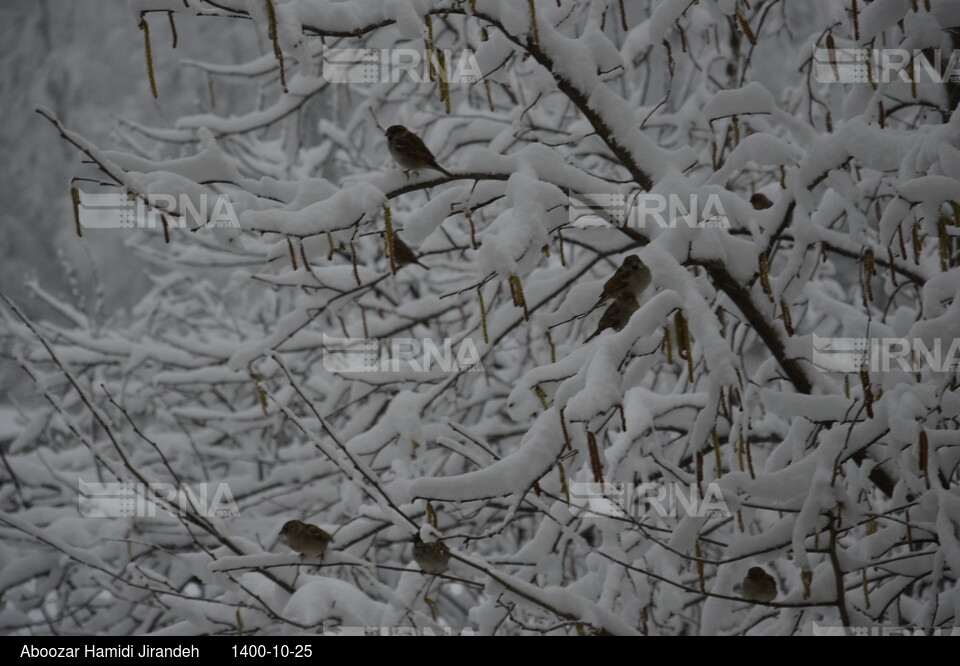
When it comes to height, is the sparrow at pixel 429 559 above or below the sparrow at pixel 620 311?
below

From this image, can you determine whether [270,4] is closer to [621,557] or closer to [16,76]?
[621,557]

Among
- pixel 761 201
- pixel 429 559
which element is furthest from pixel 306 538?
pixel 761 201

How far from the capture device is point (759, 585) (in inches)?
104

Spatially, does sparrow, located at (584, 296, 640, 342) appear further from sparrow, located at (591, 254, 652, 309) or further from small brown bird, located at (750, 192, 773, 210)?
small brown bird, located at (750, 192, 773, 210)

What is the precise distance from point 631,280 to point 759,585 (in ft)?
4.01

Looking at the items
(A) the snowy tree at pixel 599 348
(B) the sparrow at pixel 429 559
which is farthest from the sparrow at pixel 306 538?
(B) the sparrow at pixel 429 559

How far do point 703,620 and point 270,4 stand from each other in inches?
93.4

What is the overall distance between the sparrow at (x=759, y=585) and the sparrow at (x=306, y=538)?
1381 millimetres

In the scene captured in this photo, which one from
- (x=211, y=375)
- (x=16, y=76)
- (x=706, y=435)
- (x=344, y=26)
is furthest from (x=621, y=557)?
(x=16, y=76)

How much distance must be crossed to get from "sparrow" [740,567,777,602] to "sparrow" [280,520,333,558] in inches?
54.4

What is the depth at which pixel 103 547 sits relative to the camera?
13.8 ft

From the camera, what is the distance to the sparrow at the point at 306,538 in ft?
8.25

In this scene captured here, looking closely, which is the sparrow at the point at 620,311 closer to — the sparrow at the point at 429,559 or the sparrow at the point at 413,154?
the sparrow at the point at 413,154

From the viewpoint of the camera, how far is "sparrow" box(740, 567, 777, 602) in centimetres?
262
